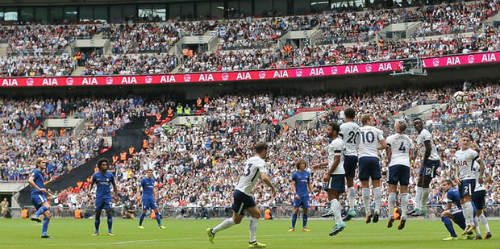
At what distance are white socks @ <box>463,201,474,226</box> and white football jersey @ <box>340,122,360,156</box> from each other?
9.94ft

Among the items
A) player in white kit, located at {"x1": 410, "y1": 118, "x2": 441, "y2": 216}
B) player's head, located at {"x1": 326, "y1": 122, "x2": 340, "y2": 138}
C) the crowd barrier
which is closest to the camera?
player's head, located at {"x1": 326, "y1": 122, "x2": 340, "y2": 138}

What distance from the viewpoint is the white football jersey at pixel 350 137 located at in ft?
70.5

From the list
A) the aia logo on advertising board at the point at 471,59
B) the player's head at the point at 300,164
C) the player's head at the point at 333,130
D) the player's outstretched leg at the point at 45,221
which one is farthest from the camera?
the aia logo on advertising board at the point at 471,59

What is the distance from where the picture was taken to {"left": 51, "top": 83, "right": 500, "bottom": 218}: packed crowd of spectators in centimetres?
4912

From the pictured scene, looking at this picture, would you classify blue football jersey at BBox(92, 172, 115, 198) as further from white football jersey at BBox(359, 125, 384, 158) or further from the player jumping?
white football jersey at BBox(359, 125, 384, 158)

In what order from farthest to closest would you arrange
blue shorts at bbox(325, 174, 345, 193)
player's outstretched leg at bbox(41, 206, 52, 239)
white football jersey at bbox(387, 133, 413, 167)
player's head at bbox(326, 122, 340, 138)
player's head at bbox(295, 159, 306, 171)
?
1. player's head at bbox(295, 159, 306, 171)
2. player's outstretched leg at bbox(41, 206, 52, 239)
3. white football jersey at bbox(387, 133, 413, 167)
4. blue shorts at bbox(325, 174, 345, 193)
5. player's head at bbox(326, 122, 340, 138)

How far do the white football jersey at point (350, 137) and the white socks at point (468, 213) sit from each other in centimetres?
303

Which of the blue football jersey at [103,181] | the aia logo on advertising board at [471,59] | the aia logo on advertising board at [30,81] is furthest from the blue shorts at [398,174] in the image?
the aia logo on advertising board at [30,81]

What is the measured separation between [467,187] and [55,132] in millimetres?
50852

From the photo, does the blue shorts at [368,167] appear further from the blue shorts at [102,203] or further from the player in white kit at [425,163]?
→ the blue shorts at [102,203]

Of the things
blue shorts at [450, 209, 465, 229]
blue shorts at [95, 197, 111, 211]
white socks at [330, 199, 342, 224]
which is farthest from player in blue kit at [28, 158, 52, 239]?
blue shorts at [450, 209, 465, 229]

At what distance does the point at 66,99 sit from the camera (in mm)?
71500

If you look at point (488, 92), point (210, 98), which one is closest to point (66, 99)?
point (210, 98)

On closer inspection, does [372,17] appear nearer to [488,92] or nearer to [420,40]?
[420,40]
